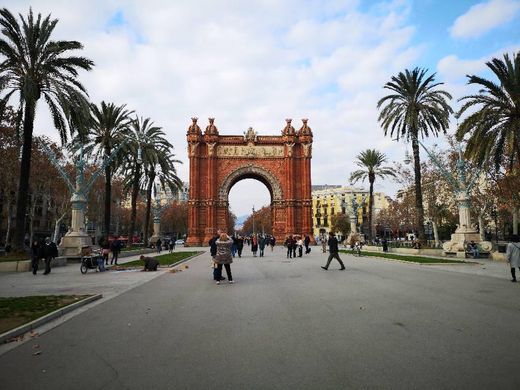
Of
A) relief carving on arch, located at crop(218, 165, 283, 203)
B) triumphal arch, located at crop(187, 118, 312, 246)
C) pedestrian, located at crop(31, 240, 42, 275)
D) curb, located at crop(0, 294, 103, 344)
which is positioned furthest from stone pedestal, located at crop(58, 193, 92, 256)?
relief carving on arch, located at crop(218, 165, 283, 203)

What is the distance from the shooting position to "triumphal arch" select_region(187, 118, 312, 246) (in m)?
55.6

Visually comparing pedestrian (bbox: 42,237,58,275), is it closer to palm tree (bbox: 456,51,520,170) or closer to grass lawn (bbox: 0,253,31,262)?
grass lawn (bbox: 0,253,31,262)

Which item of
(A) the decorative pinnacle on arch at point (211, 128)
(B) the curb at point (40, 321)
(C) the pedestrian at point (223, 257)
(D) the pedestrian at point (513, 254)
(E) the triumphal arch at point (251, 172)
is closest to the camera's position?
(B) the curb at point (40, 321)

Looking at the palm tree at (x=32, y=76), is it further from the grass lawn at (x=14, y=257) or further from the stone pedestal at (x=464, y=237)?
the stone pedestal at (x=464, y=237)

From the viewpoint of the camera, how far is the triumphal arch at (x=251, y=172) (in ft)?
182

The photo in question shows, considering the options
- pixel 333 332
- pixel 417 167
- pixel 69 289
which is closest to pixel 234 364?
pixel 333 332

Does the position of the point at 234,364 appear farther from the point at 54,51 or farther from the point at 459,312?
the point at 54,51

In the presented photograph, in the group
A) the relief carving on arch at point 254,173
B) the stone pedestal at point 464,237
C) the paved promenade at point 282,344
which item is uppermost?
the relief carving on arch at point 254,173

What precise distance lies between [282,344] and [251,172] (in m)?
52.0

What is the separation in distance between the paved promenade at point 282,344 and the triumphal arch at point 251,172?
45666mm

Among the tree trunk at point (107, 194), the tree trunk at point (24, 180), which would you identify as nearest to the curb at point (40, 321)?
the tree trunk at point (24, 180)

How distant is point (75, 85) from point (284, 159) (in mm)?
37700

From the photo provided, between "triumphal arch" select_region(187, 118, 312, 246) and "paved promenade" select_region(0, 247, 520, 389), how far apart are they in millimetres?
45666

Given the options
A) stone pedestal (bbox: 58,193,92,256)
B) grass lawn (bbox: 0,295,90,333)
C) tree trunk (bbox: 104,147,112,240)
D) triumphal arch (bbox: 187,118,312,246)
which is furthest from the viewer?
triumphal arch (bbox: 187,118,312,246)
